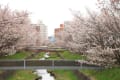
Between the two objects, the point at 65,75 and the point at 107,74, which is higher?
the point at 107,74

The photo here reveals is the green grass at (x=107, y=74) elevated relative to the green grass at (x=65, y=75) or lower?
elevated

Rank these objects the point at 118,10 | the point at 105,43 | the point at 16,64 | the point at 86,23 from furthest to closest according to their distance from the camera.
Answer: the point at 16,64 → the point at 86,23 → the point at 105,43 → the point at 118,10

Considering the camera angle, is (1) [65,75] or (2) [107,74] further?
(1) [65,75]

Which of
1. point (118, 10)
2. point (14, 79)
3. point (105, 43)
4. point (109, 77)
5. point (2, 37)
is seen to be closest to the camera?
point (118, 10)

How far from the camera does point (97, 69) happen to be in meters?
31.3

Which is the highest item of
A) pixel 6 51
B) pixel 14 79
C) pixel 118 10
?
pixel 118 10

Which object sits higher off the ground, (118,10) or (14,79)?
(118,10)

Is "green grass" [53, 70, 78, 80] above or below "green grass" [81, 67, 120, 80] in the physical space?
below

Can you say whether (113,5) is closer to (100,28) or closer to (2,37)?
(100,28)

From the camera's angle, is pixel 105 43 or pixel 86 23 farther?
pixel 86 23

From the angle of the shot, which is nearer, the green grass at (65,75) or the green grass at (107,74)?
the green grass at (107,74)

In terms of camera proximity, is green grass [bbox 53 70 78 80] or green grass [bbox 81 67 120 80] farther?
green grass [bbox 53 70 78 80]

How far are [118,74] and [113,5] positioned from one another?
19.8 feet

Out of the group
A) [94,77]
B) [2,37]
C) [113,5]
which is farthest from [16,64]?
[113,5]
